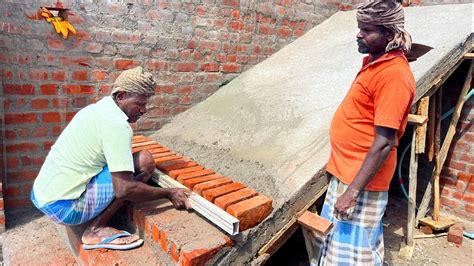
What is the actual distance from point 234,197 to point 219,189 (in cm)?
15

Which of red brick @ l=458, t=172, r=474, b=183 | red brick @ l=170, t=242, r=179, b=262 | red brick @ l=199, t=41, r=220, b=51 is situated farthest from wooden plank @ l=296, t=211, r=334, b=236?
red brick @ l=458, t=172, r=474, b=183

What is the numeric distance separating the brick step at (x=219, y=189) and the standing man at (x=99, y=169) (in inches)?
8.0

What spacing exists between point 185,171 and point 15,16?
1905mm

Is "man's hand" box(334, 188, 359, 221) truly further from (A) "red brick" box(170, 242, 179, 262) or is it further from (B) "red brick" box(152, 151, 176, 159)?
(B) "red brick" box(152, 151, 176, 159)

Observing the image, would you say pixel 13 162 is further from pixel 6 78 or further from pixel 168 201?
pixel 168 201

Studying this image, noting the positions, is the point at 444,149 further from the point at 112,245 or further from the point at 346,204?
the point at 112,245

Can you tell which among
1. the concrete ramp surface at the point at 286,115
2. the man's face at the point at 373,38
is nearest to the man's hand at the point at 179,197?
the concrete ramp surface at the point at 286,115

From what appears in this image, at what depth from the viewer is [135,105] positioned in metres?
2.29

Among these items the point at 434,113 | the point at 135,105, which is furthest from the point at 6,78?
the point at 434,113

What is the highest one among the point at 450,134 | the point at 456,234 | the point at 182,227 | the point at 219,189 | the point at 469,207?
the point at 450,134

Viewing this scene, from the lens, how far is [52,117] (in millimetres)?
3143

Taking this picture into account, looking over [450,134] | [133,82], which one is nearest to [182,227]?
[133,82]

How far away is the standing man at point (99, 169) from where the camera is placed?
7.06 ft

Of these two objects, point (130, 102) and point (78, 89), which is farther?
point (78, 89)
